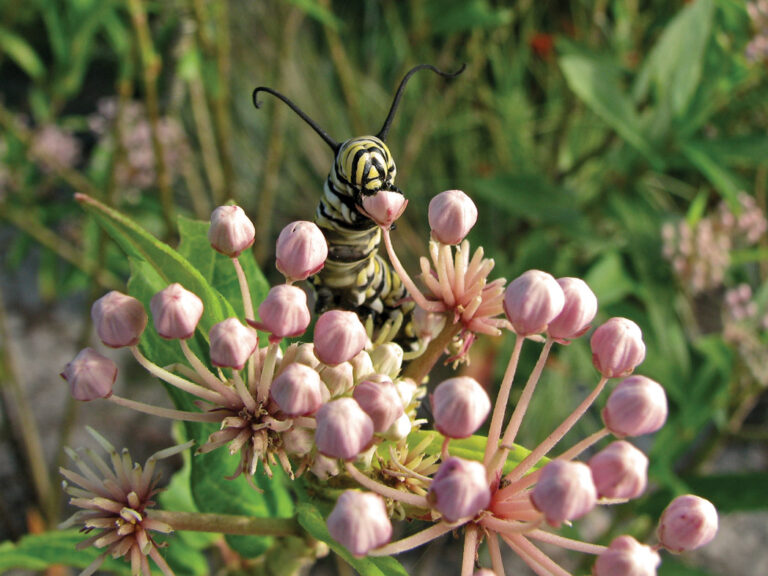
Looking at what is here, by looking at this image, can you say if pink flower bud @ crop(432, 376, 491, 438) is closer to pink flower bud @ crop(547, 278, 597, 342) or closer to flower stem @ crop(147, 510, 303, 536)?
pink flower bud @ crop(547, 278, 597, 342)

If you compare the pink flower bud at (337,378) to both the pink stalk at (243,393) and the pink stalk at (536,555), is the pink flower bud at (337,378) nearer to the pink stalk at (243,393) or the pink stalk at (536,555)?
the pink stalk at (243,393)

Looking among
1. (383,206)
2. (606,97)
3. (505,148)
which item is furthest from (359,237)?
(505,148)

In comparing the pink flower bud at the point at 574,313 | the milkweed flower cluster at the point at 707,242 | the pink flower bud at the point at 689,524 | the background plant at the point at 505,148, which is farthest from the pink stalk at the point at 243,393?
the milkweed flower cluster at the point at 707,242

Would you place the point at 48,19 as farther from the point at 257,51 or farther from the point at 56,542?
the point at 56,542

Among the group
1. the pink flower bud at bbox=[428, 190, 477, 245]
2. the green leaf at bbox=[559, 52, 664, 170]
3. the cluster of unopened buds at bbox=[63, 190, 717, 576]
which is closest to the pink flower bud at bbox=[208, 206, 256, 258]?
the cluster of unopened buds at bbox=[63, 190, 717, 576]

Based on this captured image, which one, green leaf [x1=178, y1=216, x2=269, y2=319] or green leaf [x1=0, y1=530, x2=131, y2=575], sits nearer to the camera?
green leaf [x1=178, y1=216, x2=269, y2=319]

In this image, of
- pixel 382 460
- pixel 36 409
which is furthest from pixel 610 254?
pixel 36 409

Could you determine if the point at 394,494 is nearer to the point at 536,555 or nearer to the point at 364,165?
the point at 536,555
